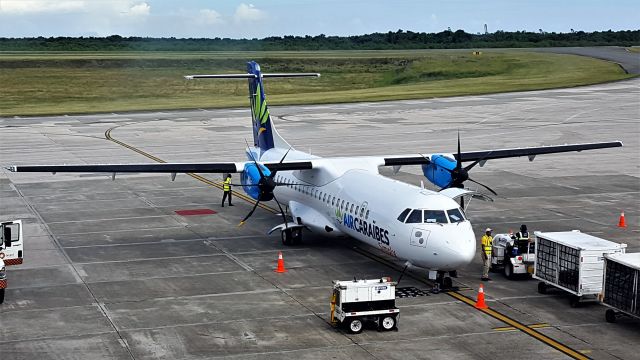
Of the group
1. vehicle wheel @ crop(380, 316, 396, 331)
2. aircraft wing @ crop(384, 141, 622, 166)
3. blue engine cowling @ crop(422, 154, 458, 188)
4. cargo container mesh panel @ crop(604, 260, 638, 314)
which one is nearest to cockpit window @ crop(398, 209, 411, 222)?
vehicle wheel @ crop(380, 316, 396, 331)

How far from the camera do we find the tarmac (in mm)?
20703

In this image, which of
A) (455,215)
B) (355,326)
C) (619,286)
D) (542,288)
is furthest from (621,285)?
(355,326)

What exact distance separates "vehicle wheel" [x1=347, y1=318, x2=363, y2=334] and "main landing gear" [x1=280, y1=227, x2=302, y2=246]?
1041 cm

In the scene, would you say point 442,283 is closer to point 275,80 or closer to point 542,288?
point 542,288

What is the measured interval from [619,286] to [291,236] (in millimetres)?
13177

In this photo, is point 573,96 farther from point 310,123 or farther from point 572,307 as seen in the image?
point 572,307

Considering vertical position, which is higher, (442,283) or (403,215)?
(403,215)

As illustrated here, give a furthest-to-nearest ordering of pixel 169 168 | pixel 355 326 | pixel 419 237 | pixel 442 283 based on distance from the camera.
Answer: pixel 169 168
pixel 442 283
pixel 419 237
pixel 355 326

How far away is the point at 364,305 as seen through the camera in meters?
21.8

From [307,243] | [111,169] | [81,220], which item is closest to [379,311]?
[307,243]

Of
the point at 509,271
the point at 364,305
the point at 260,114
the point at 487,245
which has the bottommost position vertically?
the point at 509,271

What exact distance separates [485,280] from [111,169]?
44.9 feet

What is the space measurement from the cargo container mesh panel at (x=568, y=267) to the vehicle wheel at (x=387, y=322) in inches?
213

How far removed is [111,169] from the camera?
30703 millimetres
